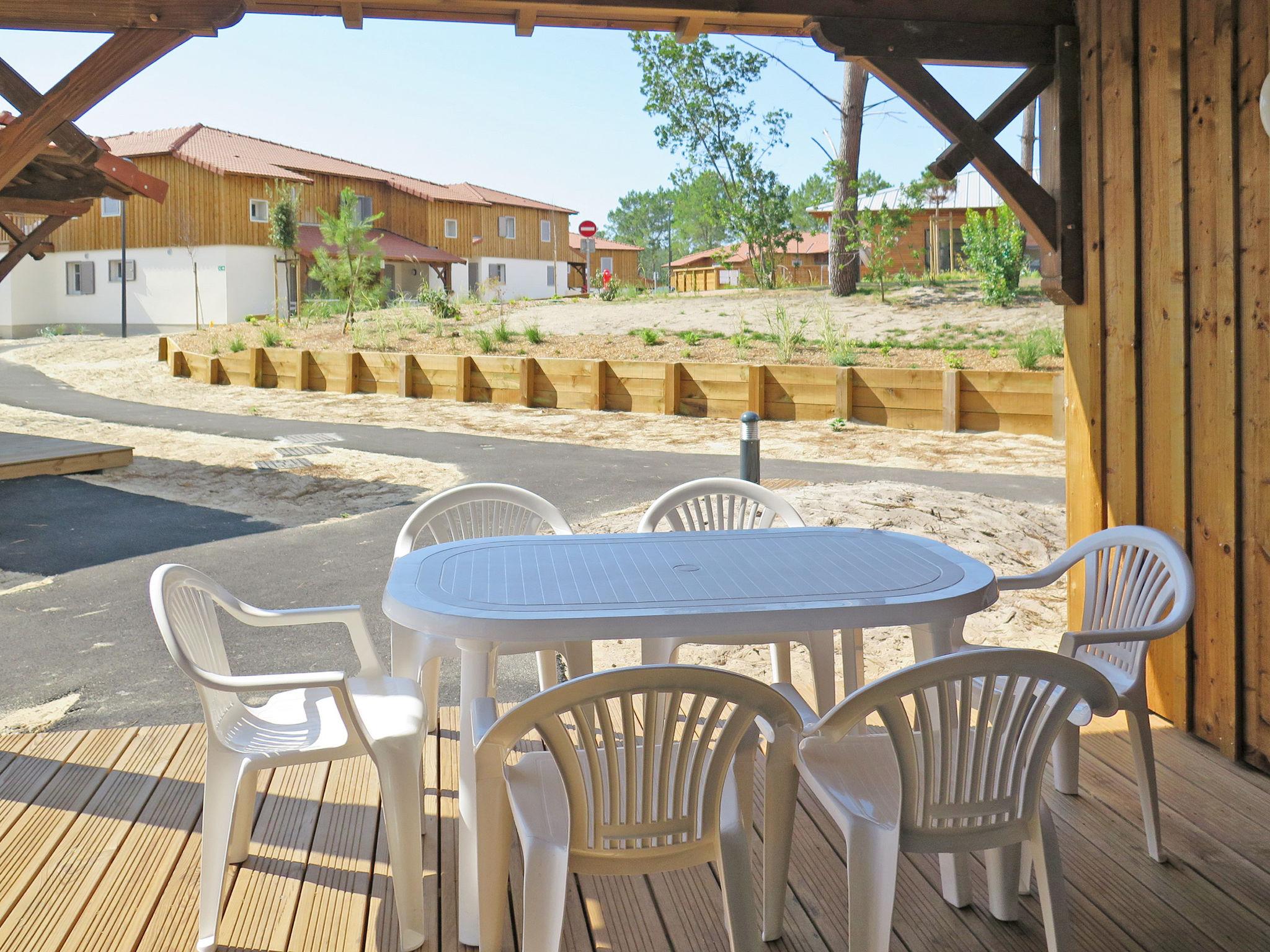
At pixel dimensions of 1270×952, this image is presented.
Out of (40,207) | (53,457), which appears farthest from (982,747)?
(53,457)

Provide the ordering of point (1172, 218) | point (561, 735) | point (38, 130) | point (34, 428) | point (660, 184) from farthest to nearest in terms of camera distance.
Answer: point (660, 184)
point (34, 428)
point (38, 130)
point (1172, 218)
point (561, 735)

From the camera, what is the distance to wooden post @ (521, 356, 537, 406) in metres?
14.0

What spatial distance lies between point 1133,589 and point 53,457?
30.0ft

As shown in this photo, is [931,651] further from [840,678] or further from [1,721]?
[1,721]

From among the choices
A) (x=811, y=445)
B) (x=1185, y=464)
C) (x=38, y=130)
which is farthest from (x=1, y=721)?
(x=811, y=445)

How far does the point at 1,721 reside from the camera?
3.90m

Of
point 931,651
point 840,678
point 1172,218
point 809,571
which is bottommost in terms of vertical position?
point 840,678

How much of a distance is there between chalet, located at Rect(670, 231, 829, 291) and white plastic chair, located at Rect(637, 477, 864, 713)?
60.4 ft

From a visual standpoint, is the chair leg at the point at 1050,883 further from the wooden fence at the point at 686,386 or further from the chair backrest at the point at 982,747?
the wooden fence at the point at 686,386

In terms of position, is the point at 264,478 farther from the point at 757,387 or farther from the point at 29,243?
the point at 757,387

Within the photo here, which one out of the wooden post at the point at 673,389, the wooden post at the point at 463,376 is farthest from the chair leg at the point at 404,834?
the wooden post at the point at 463,376

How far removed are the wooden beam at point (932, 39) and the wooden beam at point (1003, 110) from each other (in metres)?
0.06

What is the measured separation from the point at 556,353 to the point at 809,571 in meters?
13.4

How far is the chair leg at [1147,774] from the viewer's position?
8.23ft
